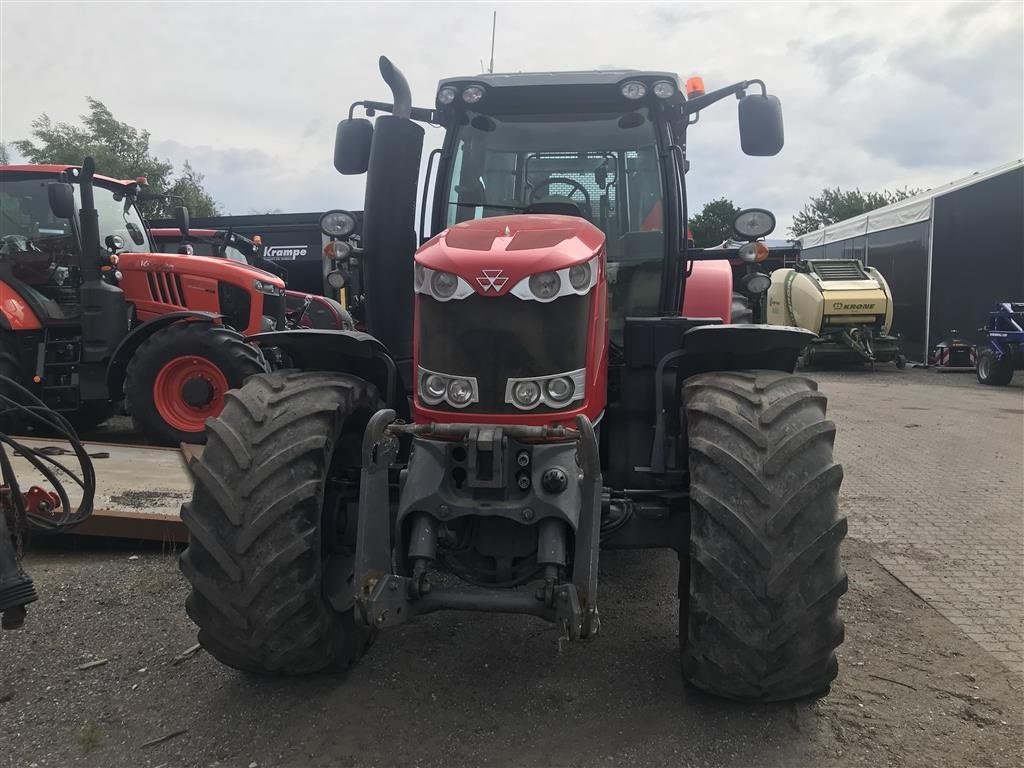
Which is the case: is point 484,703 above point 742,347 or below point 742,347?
below

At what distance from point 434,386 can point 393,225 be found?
4.21ft

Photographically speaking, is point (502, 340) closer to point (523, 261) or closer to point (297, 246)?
point (523, 261)

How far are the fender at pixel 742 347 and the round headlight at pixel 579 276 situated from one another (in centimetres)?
49

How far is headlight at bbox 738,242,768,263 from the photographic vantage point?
4012 mm

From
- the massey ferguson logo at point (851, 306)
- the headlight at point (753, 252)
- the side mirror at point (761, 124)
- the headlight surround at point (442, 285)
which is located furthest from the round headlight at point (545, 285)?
the massey ferguson logo at point (851, 306)

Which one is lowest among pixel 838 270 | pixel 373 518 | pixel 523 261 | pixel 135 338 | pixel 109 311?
pixel 373 518

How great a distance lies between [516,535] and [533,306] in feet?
2.60

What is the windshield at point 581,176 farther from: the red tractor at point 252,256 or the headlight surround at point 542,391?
the red tractor at point 252,256

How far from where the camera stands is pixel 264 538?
256cm

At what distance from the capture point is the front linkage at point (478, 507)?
7.85 ft

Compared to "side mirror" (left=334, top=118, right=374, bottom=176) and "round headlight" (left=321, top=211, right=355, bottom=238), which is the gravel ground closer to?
"round headlight" (left=321, top=211, right=355, bottom=238)

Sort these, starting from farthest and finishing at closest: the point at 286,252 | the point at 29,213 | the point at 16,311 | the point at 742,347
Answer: the point at 286,252, the point at 29,213, the point at 16,311, the point at 742,347

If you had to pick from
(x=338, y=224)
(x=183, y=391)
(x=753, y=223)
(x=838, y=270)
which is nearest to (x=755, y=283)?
(x=753, y=223)

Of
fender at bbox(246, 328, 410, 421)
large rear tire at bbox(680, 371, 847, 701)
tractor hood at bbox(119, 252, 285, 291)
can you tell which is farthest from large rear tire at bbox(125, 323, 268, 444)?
large rear tire at bbox(680, 371, 847, 701)
